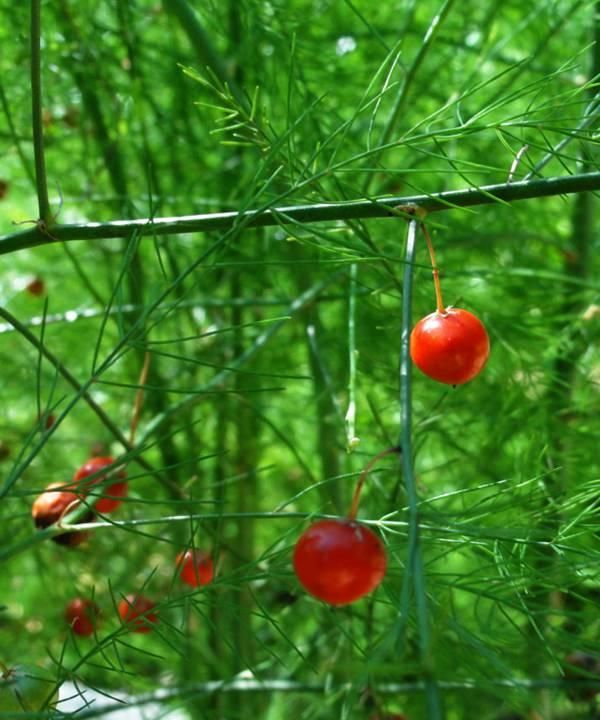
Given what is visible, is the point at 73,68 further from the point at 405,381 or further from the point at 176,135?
the point at 405,381

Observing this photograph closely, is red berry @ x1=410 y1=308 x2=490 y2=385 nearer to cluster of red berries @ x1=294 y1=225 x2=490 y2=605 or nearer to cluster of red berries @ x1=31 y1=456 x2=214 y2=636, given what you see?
cluster of red berries @ x1=294 y1=225 x2=490 y2=605

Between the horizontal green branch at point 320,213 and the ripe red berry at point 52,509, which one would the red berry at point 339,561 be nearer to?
the horizontal green branch at point 320,213

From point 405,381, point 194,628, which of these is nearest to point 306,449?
point 194,628

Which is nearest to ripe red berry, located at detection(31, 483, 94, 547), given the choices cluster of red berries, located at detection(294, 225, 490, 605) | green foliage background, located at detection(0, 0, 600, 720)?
green foliage background, located at detection(0, 0, 600, 720)

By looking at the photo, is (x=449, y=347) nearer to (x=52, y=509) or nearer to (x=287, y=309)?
(x=52, y=509)

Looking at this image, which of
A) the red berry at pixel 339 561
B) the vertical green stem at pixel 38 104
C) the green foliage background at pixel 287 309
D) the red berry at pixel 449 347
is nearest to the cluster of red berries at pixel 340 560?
the red berry at pixel 339 561
